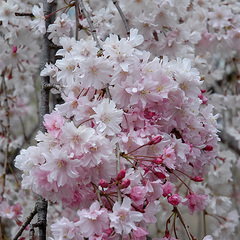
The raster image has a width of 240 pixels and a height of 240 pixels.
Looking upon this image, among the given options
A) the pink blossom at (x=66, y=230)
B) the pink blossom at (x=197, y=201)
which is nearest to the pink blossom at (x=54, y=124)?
the pink blossom at (x=66, y=230)

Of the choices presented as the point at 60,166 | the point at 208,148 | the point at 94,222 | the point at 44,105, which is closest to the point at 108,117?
the point at 60,166

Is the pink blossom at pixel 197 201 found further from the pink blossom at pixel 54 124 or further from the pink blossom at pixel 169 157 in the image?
the pink blossom at pixel 54 124

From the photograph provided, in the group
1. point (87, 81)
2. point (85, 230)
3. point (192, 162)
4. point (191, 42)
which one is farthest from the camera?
point (191, 42)

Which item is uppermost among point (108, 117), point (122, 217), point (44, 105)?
point (108, 117)

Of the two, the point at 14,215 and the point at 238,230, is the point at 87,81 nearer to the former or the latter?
the point at 14,215

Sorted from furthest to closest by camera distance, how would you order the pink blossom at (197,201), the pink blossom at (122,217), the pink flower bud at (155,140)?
the pink blossom at (197,201), the pink flower bud at (155,140), the pink blossom at (122,217)

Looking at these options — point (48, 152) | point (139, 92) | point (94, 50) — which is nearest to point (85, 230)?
point (48, 152)

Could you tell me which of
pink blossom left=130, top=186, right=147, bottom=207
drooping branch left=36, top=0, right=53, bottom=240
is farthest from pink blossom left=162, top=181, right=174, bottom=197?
drooping branch left=36, top=0, right=53, bottom=240

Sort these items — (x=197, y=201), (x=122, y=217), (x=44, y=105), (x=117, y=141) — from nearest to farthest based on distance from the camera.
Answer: (x=122, y=217), (x=117, y=141), (x=197, y=201), (x=44, y=105)

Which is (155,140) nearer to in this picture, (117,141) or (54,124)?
(117,141)

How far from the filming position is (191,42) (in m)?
2.21

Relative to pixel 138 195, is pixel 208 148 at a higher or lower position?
lower

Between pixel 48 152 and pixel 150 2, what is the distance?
1.20 metres

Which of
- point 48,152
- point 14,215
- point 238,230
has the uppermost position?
point 48,152
